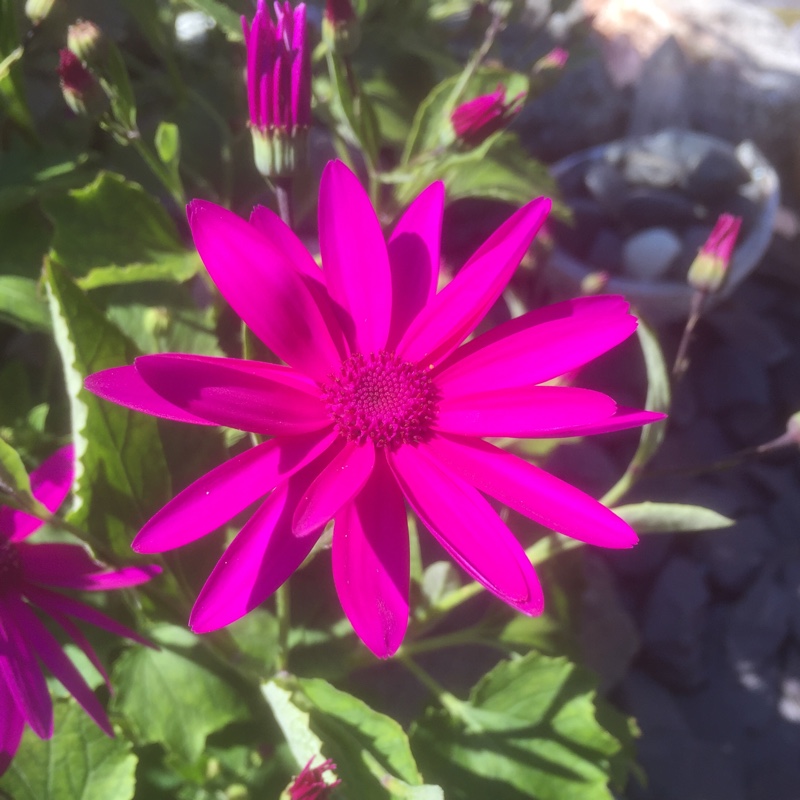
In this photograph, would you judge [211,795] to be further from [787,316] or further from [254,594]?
[787,316]

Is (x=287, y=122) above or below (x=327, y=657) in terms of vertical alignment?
above

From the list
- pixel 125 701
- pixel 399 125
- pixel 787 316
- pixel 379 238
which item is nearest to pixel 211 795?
pixel 125 701

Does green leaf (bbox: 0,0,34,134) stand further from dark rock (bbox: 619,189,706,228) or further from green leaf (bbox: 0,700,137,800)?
dark rock (bbox: 619,189,706,228)

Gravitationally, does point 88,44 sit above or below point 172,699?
above

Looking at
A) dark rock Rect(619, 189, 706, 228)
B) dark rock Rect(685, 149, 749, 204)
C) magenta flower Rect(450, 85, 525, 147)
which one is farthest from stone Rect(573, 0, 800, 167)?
magenta flower Rect(450, 85, 525, 147)

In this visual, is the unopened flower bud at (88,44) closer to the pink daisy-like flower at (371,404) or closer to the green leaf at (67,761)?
the pink daisy-like flower at (371,404)

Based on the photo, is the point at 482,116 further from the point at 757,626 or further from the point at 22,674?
the point at 757,626

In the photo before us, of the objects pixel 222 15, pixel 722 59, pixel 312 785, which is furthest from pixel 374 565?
pixel 722 59
